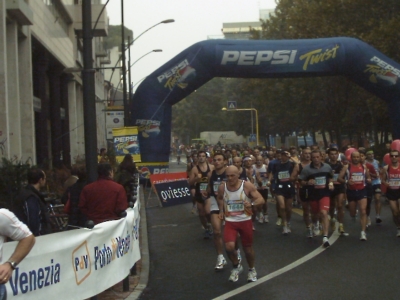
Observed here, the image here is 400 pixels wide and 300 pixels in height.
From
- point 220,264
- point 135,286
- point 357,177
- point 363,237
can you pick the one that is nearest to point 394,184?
point 357,177

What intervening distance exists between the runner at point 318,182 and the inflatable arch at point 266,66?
9.93 metres

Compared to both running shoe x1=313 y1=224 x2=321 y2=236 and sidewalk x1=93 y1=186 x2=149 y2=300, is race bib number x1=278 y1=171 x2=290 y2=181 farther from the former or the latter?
sidewalk x1=93 y1=186 x2=149 y2=300

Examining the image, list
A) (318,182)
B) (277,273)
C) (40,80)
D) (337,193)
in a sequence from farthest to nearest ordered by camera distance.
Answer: (40,80)
(337,193)
(318,182)
(277,273)

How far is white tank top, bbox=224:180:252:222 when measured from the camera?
1017 centimetres

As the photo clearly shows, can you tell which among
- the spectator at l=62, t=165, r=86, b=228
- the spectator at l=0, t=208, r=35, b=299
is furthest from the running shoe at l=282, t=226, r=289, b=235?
the spectator at l=0, t=208, r=35, b=299

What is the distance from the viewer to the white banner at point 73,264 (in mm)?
6039

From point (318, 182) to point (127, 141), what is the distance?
11938mm

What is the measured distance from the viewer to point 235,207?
1021cm

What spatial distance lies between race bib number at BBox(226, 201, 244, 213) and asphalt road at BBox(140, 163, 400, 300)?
972 millimetres

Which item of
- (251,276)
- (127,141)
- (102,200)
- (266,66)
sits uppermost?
(266,66)

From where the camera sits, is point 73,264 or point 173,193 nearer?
point 73,264

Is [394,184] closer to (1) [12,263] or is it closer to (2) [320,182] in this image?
(2) [320,182]

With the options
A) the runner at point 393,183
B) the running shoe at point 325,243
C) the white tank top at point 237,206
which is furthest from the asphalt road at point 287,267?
the white tank top at point 237,206

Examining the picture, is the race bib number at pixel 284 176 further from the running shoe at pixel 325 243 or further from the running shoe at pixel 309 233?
the running shoe at pixel 325 243
